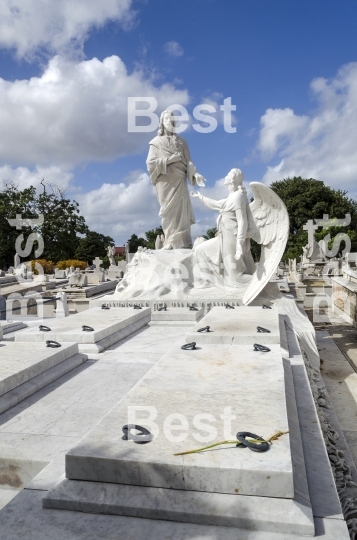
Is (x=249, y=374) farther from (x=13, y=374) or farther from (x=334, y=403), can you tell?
(x=334, y=403)

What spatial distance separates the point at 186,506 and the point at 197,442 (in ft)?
1.19

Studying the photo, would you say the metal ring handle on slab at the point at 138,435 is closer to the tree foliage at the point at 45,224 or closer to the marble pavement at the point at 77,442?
the marble pavement at the point at 77,442

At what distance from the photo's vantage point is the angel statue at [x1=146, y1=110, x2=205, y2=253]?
33.6 feet

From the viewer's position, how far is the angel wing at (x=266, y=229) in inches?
314

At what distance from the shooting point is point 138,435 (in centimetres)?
233

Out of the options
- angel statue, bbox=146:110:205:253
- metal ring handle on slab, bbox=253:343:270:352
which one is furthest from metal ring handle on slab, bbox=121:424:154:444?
angel statue, bbox=146:110:205:253

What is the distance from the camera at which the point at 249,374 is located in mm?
3348

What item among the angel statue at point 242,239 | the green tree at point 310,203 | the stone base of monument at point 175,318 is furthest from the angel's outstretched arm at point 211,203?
the green tree at point 310,203

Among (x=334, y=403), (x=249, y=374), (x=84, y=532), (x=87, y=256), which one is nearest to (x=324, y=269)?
(x=334, y=403)

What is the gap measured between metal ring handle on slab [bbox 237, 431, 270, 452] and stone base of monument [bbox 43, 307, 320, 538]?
0.03 meters

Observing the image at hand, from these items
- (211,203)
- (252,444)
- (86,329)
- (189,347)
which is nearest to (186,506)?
(252,444)

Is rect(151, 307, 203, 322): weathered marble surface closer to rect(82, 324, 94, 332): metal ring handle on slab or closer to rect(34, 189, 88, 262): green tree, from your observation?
rect(82, 324, 94, 332): metal ring handle on slab

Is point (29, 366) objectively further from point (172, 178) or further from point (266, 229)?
point (172, 178)

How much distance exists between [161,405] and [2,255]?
4134 centimetres
